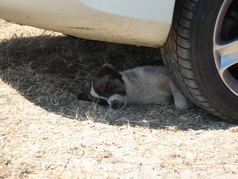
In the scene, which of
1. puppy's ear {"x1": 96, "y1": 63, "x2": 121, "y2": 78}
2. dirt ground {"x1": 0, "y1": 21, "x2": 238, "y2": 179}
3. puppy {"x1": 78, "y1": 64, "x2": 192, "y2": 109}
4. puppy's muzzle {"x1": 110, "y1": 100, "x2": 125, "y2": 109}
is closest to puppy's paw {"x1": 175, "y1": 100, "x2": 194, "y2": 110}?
dirt ground {"x1": 0, "y1": 21, "x2": 238, "y2": 179}

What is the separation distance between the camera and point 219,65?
145 inches

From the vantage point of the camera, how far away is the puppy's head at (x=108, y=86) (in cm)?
507

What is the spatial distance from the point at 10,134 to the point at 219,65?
2025 millimetres

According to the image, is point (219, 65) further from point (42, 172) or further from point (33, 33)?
point (33, 33)

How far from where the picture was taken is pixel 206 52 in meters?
3.61

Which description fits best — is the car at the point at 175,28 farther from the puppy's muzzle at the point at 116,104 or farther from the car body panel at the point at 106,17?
the puppy's muzzle at the point at 116,104

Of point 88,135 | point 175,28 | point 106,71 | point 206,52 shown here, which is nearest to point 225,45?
point 206,52

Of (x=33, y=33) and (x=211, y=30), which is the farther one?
(x=33, y=33)

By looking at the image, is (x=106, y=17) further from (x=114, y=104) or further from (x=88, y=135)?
(x=114, y=104)

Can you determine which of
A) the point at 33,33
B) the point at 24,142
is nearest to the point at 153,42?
the point at 24,142

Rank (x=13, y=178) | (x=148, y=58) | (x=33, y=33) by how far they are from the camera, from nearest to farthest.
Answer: (x=13, y=178) < (x=148, y=58) < (x=33, y=33)

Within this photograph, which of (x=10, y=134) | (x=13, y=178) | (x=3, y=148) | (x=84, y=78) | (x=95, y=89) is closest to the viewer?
(x=13, y=178)

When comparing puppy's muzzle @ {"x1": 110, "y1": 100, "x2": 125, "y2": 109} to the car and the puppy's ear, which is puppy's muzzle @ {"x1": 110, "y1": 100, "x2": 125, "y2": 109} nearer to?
the puppy's ear

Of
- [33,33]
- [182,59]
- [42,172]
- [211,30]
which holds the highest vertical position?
[211,30]
